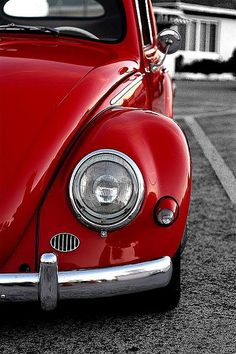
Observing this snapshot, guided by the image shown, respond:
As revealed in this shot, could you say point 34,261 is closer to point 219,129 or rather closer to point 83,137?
point 83,137

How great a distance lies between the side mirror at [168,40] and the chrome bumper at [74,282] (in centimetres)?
194

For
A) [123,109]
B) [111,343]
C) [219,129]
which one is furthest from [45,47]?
[219,129]

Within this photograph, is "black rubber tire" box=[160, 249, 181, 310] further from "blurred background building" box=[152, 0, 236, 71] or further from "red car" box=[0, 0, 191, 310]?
"blurred background building" box=[152, 0, 236, 71]

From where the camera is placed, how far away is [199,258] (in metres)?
4.30

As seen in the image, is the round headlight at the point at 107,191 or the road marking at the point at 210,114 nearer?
the round headlight at the point at 107,191

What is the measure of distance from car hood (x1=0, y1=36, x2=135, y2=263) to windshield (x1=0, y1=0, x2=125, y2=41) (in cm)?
69

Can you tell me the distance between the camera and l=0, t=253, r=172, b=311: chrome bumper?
9.41 ft

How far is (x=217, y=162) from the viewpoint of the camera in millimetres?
7566


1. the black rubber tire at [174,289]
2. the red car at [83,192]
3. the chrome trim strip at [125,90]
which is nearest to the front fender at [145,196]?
the red car at [83,192]

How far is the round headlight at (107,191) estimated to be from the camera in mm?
2980

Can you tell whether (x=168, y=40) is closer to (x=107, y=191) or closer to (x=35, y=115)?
(x=35, y=115)

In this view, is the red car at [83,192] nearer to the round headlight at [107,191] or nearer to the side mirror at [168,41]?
the round headlight at [107,191]

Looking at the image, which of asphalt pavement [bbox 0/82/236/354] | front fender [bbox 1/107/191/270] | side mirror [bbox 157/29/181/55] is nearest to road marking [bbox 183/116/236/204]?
side mirror [bbox 157/29/181/55]

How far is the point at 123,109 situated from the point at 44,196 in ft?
1.96
